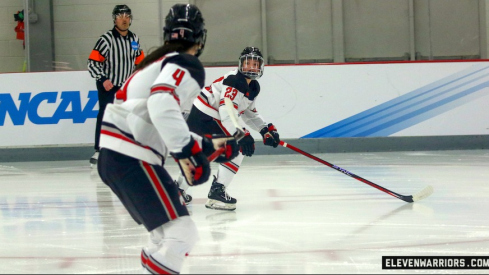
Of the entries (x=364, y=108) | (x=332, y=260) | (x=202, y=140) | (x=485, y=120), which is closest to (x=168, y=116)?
(x=202, y=140)

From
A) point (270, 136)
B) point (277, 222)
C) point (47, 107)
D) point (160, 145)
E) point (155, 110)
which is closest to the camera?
point (155, 110)

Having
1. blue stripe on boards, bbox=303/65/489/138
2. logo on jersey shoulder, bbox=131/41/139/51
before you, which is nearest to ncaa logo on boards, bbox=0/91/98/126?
logo on jersey shoulder, bbox=131/41/139/51

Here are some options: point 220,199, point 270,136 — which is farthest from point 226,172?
point 270,136

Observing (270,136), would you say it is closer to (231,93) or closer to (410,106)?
(231,93)

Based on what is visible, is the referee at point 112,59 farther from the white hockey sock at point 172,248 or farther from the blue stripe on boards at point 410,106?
the white hockey sock at point 172,248

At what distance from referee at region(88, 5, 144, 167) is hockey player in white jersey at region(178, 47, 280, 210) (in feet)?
6.50

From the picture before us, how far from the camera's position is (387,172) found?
5.42 metres

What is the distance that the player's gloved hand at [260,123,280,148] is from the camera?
4.04 m

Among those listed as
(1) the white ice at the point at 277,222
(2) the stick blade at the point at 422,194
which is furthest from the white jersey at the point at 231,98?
(2) the stick blade at the point at 422,194

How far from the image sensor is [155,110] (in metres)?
1.88

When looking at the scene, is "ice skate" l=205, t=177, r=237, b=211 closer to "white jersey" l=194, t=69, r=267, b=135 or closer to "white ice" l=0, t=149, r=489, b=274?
"white ice" l=0, t=149, r=489, b=274

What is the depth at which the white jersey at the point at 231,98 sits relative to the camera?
3977 mm

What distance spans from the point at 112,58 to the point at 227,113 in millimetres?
2390

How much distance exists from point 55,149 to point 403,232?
4569 mm
